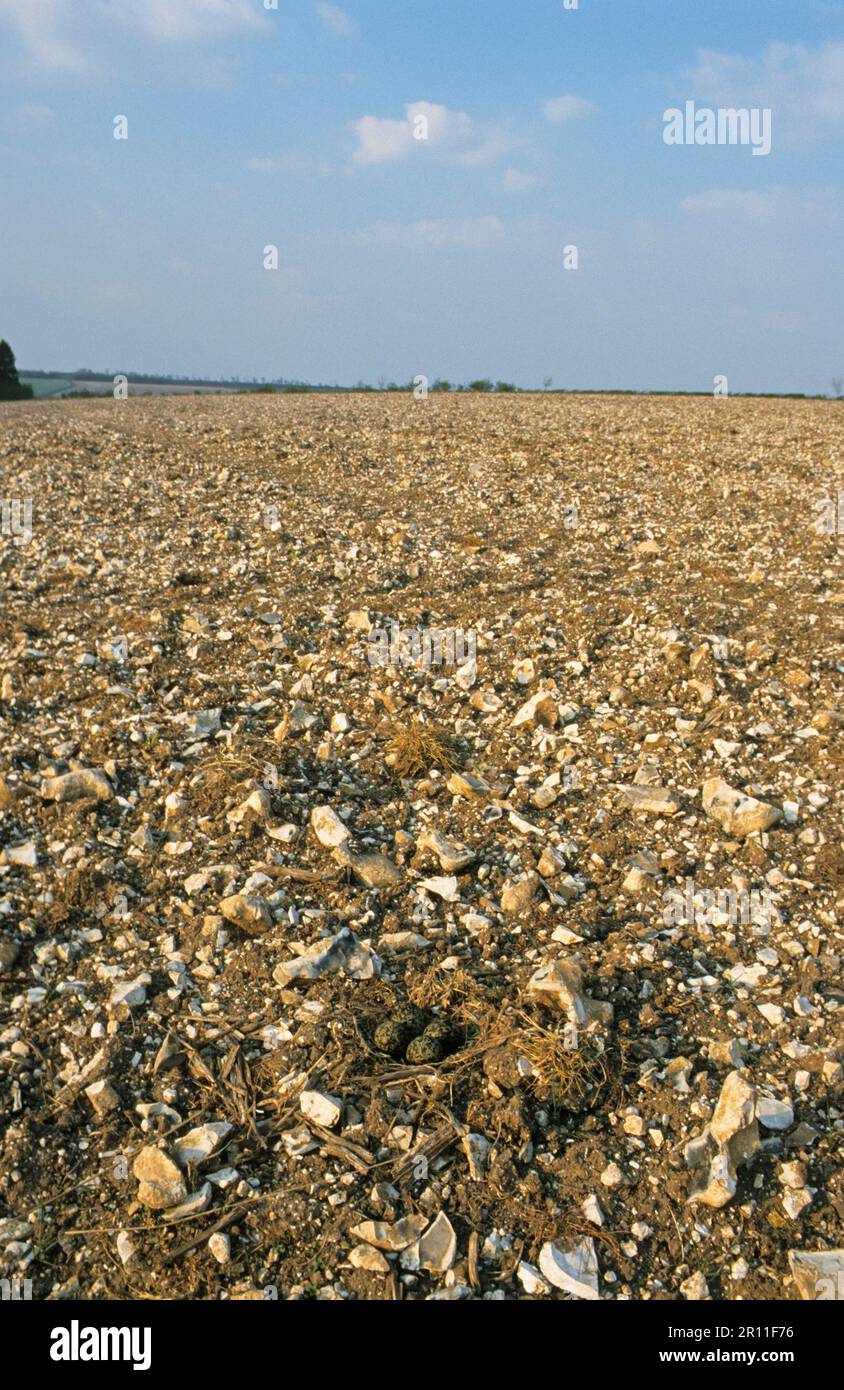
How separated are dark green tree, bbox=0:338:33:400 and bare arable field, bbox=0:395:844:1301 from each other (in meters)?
34.3

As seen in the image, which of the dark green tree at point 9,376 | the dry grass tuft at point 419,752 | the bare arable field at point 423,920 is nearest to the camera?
the bare arable field at point 423,920

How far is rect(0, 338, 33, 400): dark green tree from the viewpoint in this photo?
39.9 m

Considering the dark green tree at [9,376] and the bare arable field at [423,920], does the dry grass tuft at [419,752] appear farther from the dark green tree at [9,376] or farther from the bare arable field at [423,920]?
the dark green tree at [9,376]

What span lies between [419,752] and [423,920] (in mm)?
1591

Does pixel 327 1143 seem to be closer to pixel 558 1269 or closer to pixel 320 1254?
pixel 320 1254

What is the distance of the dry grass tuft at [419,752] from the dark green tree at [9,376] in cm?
3898

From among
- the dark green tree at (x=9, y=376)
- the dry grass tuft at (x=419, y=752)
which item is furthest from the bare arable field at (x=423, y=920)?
the dark green tree at (x=9, y=376)

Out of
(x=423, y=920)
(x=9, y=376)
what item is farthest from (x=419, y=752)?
(x=9, y=376)

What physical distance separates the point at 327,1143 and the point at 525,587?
20.2 ft

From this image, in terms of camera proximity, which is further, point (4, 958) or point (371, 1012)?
point (4, 958)

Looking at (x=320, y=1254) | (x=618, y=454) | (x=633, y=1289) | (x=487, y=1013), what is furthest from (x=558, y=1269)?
(x=618, y=454)

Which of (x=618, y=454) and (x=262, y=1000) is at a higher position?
(x=618, y=454)

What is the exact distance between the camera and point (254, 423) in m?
18.8

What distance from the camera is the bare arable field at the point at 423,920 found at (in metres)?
3.63
